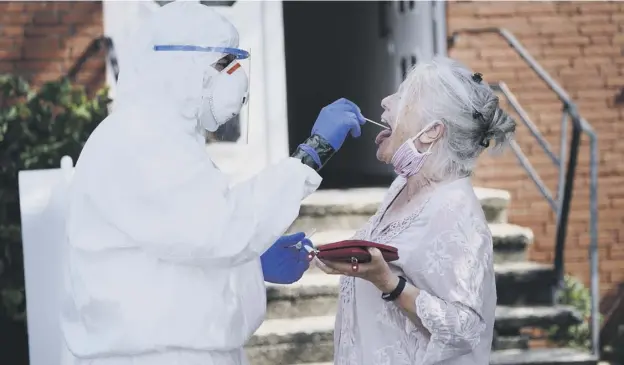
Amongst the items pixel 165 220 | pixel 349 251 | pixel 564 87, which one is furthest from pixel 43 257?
pixel 564 87

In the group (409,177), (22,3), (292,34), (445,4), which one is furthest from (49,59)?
(292,34)

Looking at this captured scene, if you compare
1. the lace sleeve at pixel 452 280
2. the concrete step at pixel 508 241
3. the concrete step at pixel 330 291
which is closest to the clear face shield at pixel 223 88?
the lace sleeve at pixel 452 280

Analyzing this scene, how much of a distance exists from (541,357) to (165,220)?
3.15m

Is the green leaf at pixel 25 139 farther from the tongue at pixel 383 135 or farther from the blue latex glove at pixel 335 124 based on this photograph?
the blue latex glove at pixel 335 124

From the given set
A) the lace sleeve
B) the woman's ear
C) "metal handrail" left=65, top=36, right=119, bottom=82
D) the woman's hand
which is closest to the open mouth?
the woman's ear

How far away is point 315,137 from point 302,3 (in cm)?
829

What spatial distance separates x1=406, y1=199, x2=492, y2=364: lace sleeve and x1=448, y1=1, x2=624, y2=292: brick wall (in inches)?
134

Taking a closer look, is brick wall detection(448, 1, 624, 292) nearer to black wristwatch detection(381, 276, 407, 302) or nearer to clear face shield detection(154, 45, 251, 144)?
A: black wristwatch detection(381, 276, 407, 302)

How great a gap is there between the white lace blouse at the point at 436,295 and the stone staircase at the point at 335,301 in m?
1.85

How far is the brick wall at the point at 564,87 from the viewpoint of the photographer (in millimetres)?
5656

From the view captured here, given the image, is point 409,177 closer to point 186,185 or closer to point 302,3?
point 186,185

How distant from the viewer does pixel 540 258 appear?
5.74 m

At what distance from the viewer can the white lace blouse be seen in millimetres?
2266

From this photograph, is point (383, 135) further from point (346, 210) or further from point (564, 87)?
point (564, 87)
